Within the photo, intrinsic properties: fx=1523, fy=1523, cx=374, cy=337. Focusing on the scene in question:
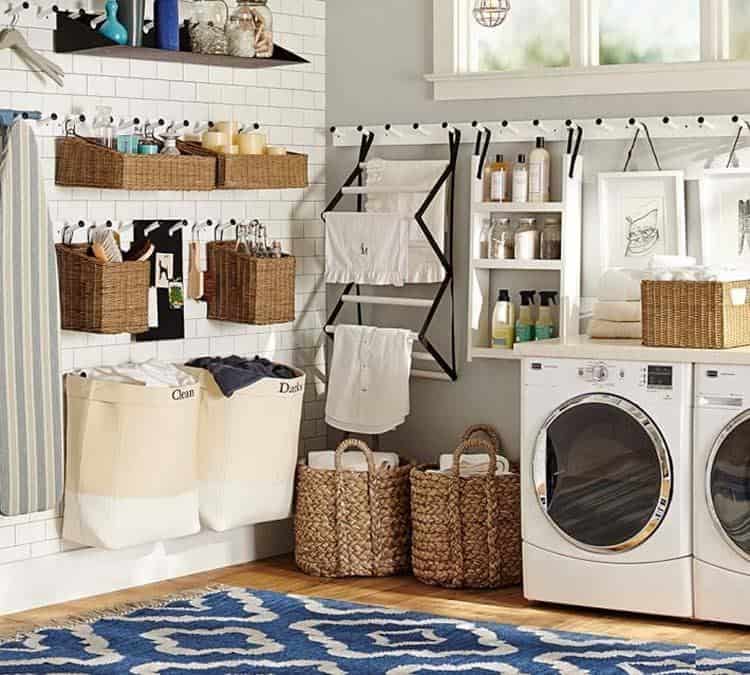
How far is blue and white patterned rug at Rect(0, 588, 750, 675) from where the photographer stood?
454cm

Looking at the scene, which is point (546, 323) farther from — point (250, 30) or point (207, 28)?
point (207, 28)

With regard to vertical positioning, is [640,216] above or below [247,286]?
above

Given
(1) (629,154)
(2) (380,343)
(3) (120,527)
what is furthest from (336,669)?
(1) (629,154)

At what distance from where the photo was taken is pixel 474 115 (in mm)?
6059

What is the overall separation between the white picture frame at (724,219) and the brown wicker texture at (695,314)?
0.28 m

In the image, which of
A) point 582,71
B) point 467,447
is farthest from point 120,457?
point 582,71

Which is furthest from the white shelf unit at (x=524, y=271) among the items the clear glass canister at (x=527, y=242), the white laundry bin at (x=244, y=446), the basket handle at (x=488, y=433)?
the white laundry bin at (x=244, y=446)

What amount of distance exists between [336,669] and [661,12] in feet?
9.09

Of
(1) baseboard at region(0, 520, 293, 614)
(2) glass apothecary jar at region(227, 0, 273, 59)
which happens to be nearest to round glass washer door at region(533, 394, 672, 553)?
(1) baseboard at region(0, 520, 293, 614)

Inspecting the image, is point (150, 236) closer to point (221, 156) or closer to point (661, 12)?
point (221, 156)

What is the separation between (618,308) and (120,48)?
1.98m

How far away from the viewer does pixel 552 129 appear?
19.1 feet

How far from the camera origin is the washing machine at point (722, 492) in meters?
4.98

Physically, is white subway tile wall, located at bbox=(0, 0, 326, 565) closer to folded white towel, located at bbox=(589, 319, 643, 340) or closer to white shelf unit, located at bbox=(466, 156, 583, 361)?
white shelf unit, located at bbox=(466, 156, 583, 361)
